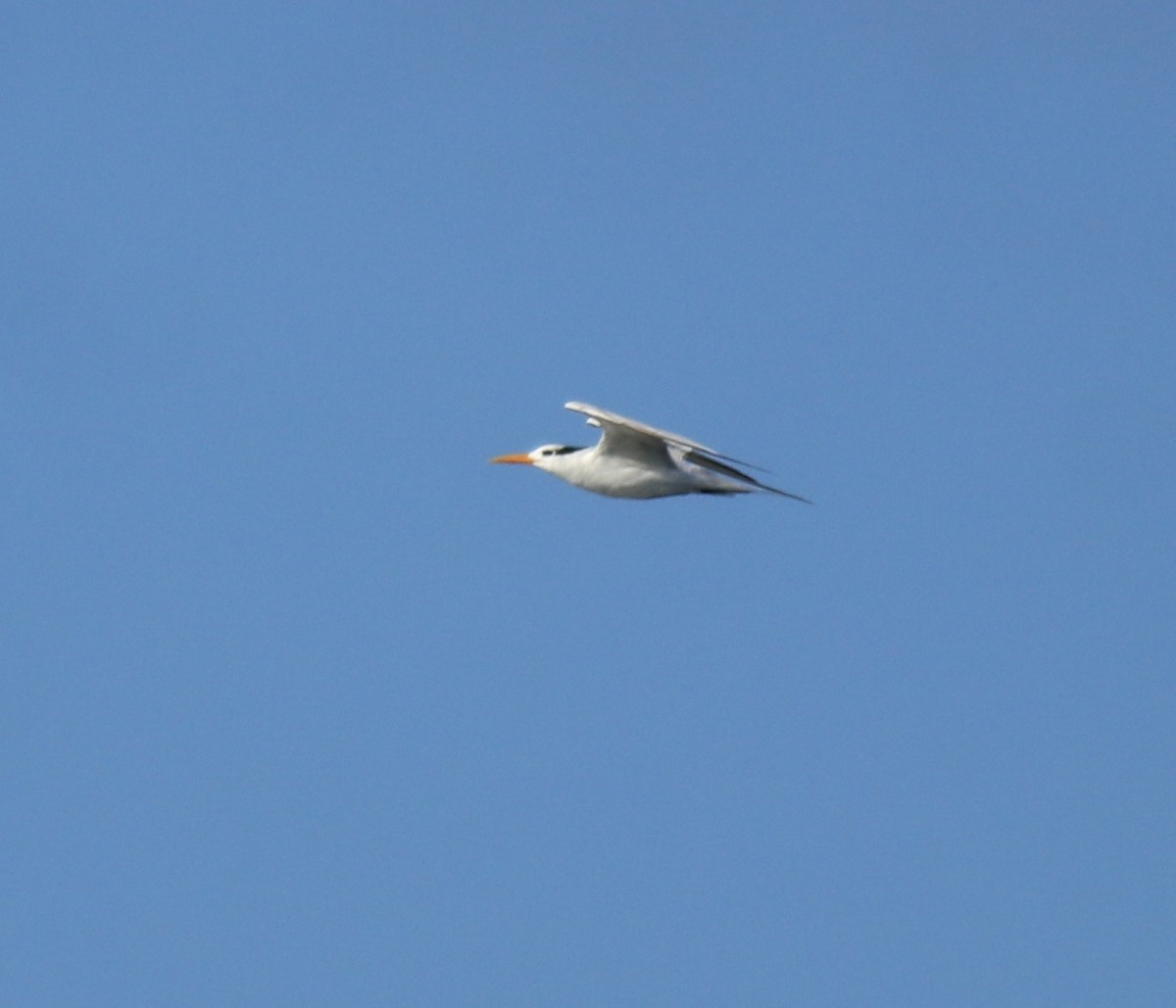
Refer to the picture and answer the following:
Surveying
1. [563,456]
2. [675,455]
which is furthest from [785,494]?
[563,456]

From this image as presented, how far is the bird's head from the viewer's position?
4444 centimetres

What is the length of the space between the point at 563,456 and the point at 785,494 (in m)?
5.49

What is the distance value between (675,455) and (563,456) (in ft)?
9.07

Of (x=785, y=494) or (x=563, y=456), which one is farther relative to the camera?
(x=563, y=456)

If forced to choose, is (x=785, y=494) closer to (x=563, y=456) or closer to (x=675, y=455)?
(x=675, y=455)

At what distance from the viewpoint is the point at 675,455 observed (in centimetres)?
4241

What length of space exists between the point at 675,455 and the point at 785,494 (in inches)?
109

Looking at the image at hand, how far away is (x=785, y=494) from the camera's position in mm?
40594

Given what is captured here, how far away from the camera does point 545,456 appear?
45.0m

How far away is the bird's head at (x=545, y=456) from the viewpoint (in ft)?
146
